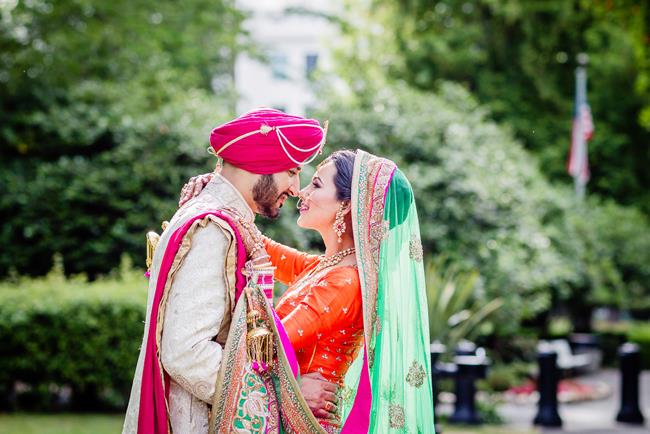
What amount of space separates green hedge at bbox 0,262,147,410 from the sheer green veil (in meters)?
5.65

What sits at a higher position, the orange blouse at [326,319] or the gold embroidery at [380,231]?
the gold embroidery at [380,231]

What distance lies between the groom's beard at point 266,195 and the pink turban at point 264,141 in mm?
34

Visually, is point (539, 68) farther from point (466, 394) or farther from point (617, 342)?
point (466, 394)

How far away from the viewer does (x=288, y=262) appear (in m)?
4.27

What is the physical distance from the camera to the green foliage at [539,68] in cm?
2709

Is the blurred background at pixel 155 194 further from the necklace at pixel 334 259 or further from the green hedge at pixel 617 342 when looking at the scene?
the necklace at pixel 334 259

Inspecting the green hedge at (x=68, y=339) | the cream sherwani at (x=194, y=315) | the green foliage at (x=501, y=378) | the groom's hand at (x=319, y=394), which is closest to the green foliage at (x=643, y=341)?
the green foliage at (x=501, y=378)

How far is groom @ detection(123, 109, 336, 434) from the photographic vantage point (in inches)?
123

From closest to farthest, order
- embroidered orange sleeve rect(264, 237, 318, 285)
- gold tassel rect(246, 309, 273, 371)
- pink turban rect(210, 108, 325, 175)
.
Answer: gold tassel rect(246, 309, 273, 371), pink turban rect(210, 108, 325, 175), embroidered orange sleeve rect(264, 237, 318, 285)

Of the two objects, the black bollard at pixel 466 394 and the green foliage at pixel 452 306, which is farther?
the green foliage at pixel 452 306

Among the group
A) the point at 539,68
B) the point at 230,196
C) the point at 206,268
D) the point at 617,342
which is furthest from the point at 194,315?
the point at 539,68

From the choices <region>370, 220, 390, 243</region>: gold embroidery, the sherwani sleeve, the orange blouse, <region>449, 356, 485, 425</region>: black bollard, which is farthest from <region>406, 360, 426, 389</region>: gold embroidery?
<region>449, 356, 485, 425</region>: black bollard

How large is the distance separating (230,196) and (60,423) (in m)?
6.02

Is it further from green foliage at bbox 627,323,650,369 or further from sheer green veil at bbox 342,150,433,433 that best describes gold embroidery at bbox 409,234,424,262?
green foliage at bbox 627,323,650,369
